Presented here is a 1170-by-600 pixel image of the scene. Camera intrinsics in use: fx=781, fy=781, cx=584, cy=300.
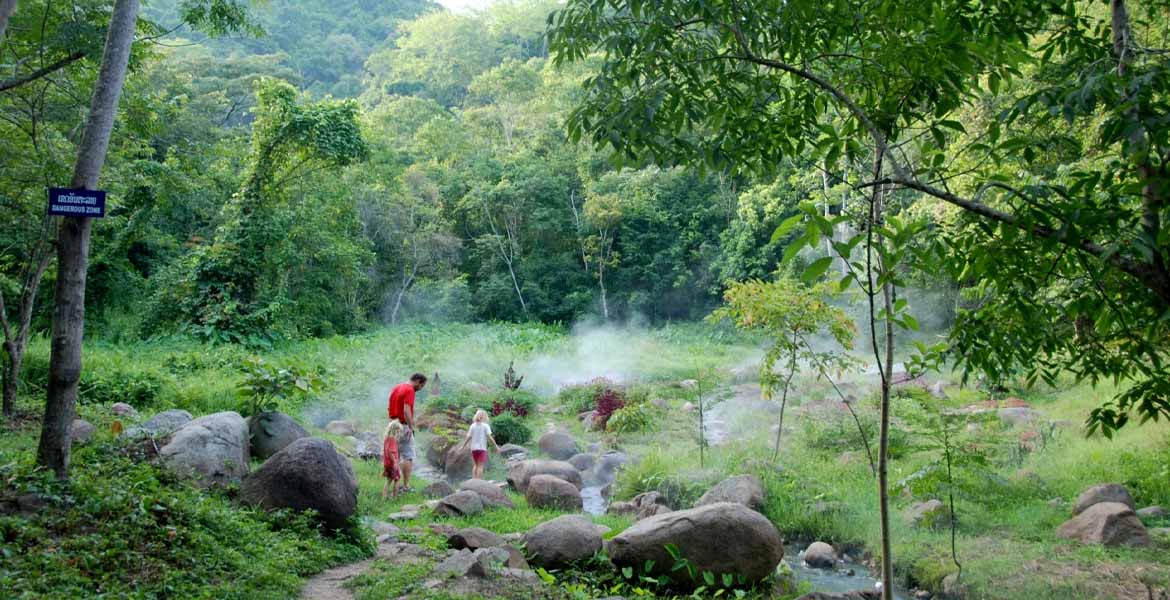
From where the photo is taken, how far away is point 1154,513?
309 inches

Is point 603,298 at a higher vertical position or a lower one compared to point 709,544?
higher

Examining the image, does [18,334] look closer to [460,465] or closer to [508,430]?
[460,465]

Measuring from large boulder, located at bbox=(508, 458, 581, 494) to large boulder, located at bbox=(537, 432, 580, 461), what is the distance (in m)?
1.88

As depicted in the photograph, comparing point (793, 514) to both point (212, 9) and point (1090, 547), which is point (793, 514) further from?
point (212, 9)

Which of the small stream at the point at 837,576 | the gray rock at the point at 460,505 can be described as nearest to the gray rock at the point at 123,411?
the gray rock at the point at 460,505

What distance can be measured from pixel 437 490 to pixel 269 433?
2.16 meters

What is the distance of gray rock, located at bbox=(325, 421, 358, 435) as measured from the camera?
13165 millimetres

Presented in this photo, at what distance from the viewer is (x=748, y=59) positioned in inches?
122

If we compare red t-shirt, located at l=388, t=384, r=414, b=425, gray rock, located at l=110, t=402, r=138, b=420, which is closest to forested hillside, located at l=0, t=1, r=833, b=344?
gray rock, located at l=110, t=402, r=138, b=420

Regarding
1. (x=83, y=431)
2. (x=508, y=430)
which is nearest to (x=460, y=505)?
(x=83, y=431)

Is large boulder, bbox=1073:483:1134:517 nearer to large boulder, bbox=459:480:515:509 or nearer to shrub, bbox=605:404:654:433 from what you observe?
large boulder, bbox=459:480:515:509

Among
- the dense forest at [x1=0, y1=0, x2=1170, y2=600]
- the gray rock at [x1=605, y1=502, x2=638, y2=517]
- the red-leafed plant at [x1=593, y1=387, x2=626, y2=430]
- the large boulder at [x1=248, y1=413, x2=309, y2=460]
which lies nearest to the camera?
the dense forest at [x1=0, y1=0, x2=1170, y2=600]

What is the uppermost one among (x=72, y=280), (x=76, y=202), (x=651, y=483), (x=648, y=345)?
(x=76, y=202)

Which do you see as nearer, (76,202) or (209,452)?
(76,202)
